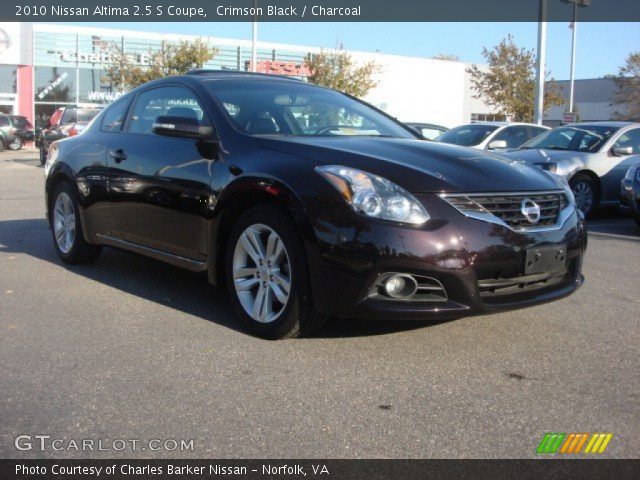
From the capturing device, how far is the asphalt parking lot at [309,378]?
306 cm

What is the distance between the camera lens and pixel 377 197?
12.8 feet

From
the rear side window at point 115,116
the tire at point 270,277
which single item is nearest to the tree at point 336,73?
the rear side window at point 115,116

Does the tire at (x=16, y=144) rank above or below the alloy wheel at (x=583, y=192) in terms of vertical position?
above

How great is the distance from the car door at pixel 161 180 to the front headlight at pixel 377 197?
3.65ft

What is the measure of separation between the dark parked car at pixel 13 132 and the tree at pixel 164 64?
473cm

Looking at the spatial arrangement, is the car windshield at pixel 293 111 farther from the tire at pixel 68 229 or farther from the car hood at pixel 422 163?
the tire at pixel 68 229

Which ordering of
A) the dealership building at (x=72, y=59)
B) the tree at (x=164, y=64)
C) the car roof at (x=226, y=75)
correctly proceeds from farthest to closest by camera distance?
1. the dealership building at (x=72, y=59)
2. the tree at (x=164, y=64)
3. the car roof at (x=226, y=75)

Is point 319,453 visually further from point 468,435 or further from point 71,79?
point 71,79

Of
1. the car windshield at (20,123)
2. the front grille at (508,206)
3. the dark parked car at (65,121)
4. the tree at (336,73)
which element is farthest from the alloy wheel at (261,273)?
the car windshield at (20,123)

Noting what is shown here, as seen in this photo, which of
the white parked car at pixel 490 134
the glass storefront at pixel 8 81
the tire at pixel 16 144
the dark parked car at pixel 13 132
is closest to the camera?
the white parked car at pixel 490 134

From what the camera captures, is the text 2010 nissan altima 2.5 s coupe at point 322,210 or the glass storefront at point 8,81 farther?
the glass storefront at point 8,81

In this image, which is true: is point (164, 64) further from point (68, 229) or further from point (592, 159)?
point (68, 229)

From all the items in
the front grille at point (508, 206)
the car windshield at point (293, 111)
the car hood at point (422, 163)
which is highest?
the car windshield at point (293, 111)
